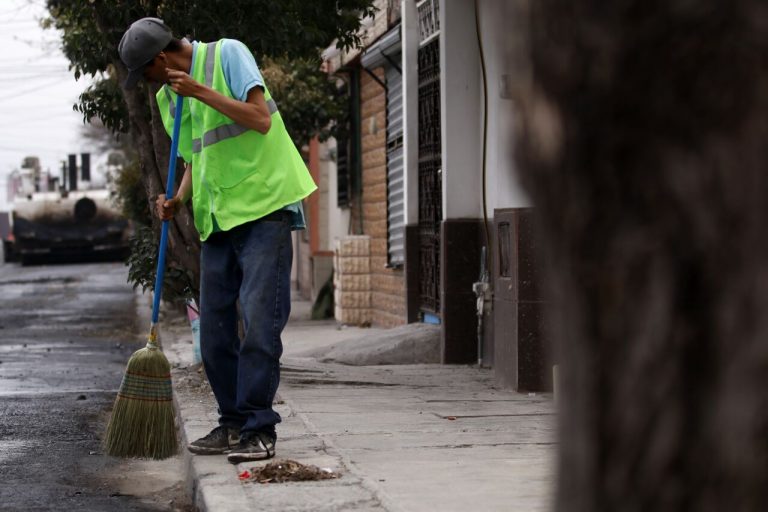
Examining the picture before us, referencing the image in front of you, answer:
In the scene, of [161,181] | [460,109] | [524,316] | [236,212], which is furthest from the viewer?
[460,109]

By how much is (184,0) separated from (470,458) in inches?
179

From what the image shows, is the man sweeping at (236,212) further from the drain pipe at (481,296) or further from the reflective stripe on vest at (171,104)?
the drain pipe at (481,296)


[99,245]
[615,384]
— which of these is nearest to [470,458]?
[615,384]

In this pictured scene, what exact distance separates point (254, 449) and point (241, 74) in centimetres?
147

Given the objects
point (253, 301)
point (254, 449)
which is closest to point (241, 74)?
point (253, 301)

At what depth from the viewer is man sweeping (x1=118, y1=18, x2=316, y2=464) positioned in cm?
537

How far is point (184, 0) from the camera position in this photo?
8.91m

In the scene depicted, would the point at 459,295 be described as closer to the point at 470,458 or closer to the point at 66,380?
the point at 66,380

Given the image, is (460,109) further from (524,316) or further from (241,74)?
(241,74)

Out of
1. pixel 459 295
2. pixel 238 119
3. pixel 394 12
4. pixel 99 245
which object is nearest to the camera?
pixel 238 119

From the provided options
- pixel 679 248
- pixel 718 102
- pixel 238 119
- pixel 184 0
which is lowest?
pixel 679 248

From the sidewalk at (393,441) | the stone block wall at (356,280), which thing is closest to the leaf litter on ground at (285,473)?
the sidewalk at (393,441)

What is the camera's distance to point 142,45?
5.48 meters

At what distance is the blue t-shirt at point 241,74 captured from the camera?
5.43m
